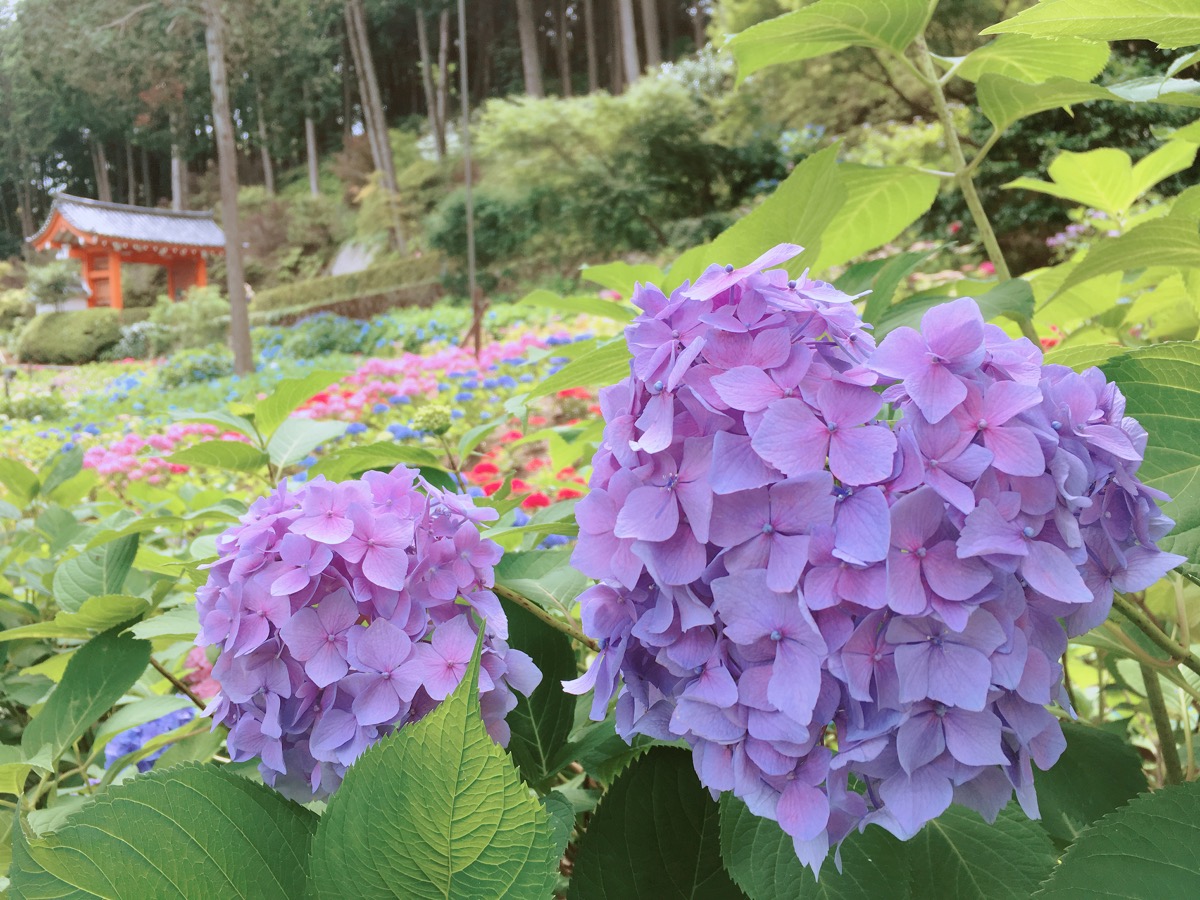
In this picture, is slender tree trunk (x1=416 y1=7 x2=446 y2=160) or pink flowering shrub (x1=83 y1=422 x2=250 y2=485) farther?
slender tree trunk (x1=416 y1=7 x2=446 y2=160)

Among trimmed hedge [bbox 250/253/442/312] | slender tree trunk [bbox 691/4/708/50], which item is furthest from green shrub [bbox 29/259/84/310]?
slender tree trunk [bbox 691/4/708/50]

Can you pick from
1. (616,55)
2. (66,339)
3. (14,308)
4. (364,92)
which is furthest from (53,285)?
(616,55)

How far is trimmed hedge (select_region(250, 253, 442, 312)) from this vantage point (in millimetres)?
12078

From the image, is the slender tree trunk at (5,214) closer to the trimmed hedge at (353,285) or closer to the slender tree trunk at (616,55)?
the trimmed hedge at (353,285)

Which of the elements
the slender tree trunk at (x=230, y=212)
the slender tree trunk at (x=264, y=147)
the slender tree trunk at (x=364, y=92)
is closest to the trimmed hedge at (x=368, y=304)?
the slender tree trunk at (x=230, y=212)

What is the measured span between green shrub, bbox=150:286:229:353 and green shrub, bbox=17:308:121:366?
121 cm

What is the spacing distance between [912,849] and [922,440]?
0.18 m

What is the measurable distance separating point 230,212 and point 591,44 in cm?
846

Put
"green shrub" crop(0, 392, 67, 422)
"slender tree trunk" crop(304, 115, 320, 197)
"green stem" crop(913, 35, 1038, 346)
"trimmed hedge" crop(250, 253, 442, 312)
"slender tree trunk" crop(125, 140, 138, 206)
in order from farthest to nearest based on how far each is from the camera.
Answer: "slender tree trunk" crop(125, 140, 138, 206)
"slender tree trunk" crop(304, 115, 320, 197)
"trimmed hedge" crop(250, 253, 442, 312)
"green shrub" crop(0, 392, 67, 422)
"green stem" crop(913, 35, 1038, 346)

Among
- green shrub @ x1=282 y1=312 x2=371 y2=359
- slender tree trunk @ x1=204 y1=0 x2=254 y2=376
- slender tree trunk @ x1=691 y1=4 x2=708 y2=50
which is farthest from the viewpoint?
slender tree trunk @ x1=691 y1=4 x2=708 y2=50

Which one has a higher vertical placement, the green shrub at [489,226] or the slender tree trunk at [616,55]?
the slender tree trunk at [616,55]

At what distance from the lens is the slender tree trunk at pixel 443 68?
14.9 metres

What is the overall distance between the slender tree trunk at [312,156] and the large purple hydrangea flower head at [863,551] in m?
17.5

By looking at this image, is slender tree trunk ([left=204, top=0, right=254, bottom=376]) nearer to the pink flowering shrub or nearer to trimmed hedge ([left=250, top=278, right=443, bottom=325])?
trimmed hedge ([left=250, top=278, right=443, bottom=325])
